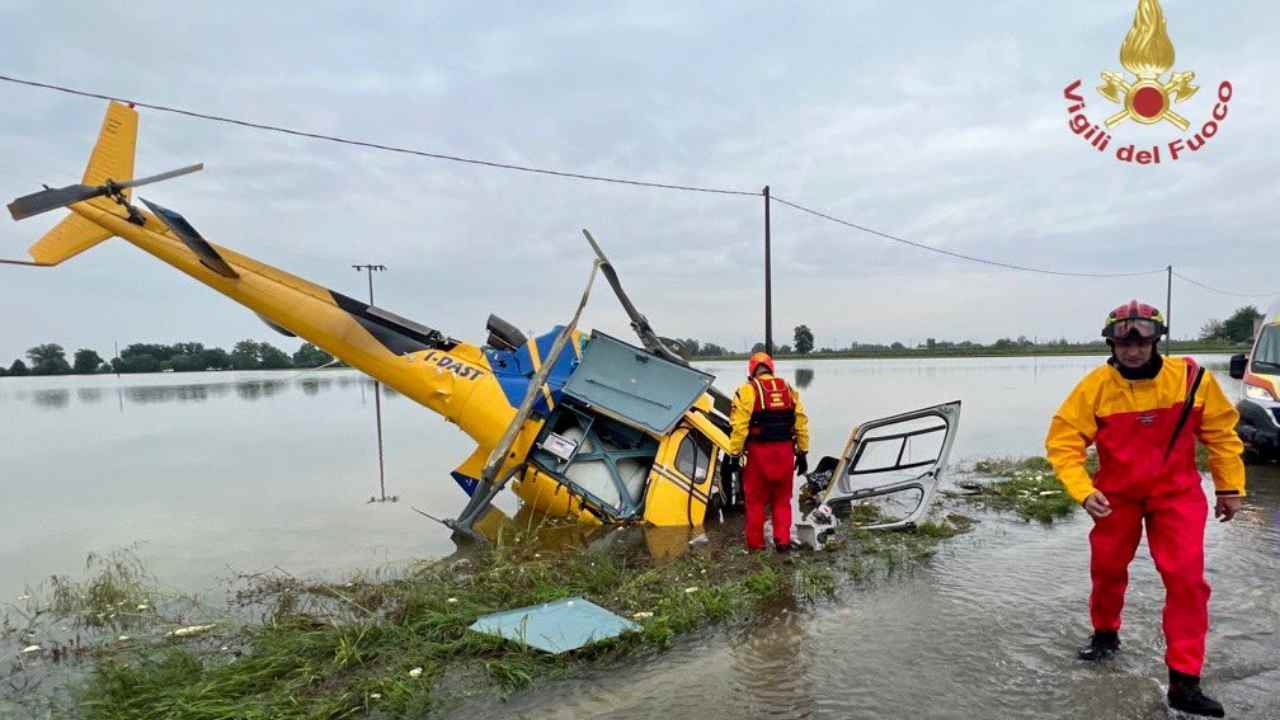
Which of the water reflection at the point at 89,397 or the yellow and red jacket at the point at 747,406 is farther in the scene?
the water reflection at the point at 89,397

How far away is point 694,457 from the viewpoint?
795 cm

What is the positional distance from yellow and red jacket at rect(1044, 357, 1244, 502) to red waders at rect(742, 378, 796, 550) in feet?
9.36

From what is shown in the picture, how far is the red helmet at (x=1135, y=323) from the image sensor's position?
3.30m

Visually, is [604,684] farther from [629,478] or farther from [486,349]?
[486,349]

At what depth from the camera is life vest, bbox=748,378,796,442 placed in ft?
20.4

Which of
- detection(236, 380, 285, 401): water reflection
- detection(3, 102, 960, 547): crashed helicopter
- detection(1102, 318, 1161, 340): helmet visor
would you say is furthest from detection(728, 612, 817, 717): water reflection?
detection(236, 380, 285, 401): water reflection

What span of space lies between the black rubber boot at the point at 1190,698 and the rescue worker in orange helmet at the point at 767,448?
3245mm

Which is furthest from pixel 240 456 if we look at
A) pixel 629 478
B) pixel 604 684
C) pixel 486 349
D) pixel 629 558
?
pixel 604 684

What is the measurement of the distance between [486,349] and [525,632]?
4936 mm

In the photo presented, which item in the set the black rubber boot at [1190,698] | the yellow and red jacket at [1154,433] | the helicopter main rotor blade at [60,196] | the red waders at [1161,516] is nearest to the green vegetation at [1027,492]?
the red waders at [1161,516]

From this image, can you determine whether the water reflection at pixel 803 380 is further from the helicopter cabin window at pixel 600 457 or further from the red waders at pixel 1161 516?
the red waders at pixel 1161 516

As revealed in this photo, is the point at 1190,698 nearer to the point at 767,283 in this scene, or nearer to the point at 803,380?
the point at 767,283

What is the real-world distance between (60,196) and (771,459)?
26.3ft

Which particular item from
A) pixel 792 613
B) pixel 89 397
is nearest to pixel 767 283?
pixel 792 613
